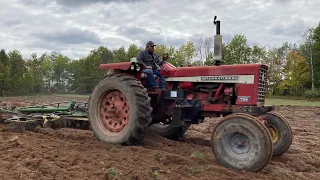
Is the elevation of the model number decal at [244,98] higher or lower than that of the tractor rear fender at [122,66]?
lower

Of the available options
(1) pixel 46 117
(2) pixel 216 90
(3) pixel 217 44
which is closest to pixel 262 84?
(2) pixel 216 90

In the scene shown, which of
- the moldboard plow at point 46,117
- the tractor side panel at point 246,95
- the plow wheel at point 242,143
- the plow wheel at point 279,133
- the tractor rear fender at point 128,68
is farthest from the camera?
the moldboard plow at point 46,117

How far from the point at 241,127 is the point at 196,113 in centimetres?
162

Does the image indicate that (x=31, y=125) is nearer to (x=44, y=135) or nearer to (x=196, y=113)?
(x=44, y=135)

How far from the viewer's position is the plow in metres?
5.43

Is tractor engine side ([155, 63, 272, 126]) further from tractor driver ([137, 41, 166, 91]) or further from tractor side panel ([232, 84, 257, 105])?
tractor driver ([137, 41, 166, 91])

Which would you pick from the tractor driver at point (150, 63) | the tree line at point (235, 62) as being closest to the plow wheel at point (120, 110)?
the tractor driver at point (150, 63)

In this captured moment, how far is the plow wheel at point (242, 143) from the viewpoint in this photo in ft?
17.0

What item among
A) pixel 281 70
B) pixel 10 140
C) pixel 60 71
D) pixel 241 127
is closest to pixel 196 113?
pixel 241 127

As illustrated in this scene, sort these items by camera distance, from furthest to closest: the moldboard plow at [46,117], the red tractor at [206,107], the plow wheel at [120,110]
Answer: the moldboard plow at [46,117] → the plow wheel at [120,110] → the red tractor at [206,107]

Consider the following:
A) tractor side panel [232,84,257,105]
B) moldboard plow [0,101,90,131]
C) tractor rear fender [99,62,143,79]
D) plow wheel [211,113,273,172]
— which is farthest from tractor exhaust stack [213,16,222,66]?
moldboard plow [0,101,90,131]

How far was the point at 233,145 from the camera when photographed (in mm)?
5555

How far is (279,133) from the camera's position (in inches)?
270

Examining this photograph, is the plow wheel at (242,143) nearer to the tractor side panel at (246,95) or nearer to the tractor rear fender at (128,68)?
the tractor side panel at (246,95)
